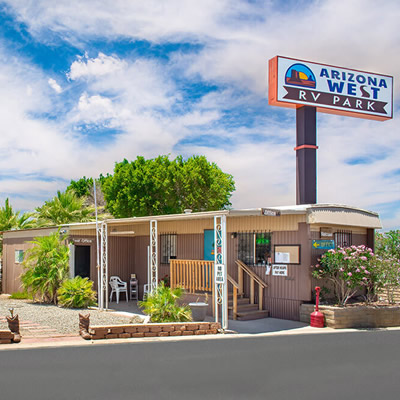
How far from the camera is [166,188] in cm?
3353

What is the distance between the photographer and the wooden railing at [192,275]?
42.7ft

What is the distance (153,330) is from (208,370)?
2.99m

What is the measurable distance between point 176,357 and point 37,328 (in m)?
4.12

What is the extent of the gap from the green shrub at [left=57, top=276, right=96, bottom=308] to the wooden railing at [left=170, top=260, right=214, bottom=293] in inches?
106

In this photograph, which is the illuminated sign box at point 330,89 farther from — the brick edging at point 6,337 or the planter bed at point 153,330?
the brick edging at point 6,337

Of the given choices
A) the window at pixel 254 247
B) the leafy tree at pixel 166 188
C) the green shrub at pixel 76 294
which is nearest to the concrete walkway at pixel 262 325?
the green shrub at pixel 76 294

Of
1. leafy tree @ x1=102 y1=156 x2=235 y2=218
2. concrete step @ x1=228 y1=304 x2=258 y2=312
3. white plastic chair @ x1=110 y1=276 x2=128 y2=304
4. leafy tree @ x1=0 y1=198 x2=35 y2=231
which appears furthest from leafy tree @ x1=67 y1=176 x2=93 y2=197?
concrete step @ x1=228 y1=304 x2=258 y2=312

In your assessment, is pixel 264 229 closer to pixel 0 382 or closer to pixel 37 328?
pixel 37 328

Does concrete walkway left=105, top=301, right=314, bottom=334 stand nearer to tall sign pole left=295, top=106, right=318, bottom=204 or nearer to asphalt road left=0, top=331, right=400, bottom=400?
asphalt road left=0, top=331, right=400, bottom=400

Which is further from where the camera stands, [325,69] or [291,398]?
[325,69]

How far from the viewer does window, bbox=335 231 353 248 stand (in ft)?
45.0

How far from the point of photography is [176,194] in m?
33.8

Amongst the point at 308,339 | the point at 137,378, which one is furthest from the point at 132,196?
the point at 137,378

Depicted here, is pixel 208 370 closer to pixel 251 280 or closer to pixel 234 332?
pixel 234 332
